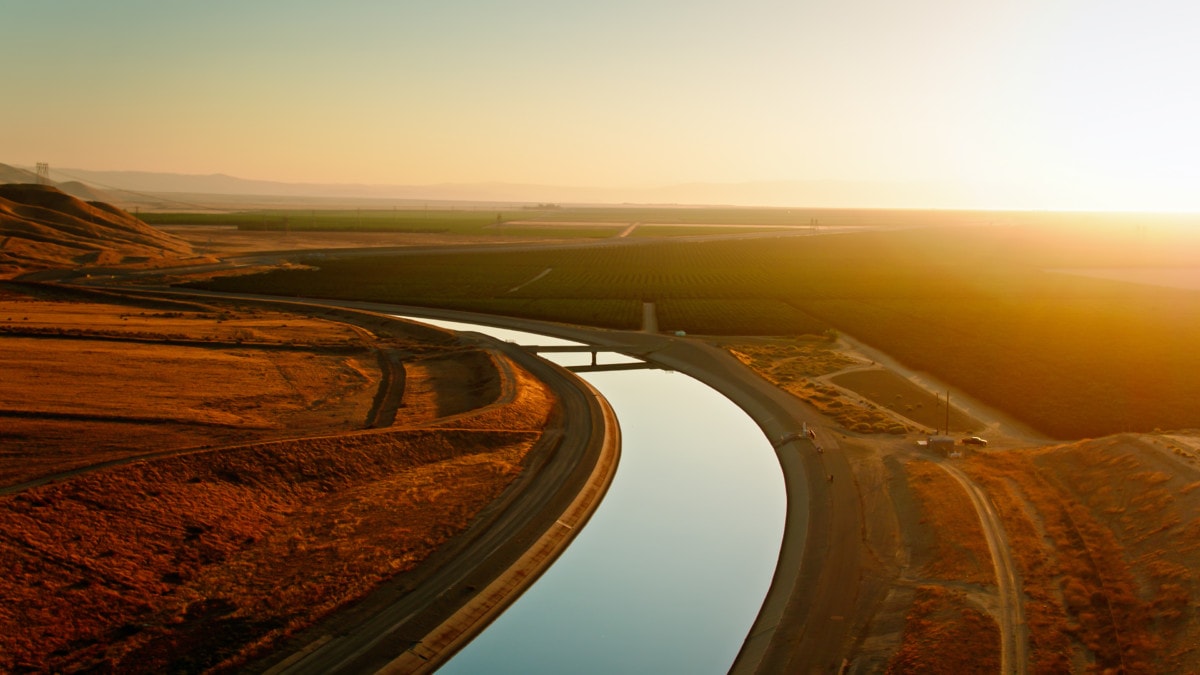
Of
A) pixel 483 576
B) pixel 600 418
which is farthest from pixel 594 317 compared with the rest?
pixel 483 576

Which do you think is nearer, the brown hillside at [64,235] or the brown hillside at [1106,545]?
the brown hillside at [1106,545]

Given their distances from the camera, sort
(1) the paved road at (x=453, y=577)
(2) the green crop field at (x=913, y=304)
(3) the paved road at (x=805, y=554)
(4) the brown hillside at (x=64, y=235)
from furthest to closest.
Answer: (4) the brown hillside at (x=64, y=235), (2) the green crop field at (x=913, y=304), (3) the paved road at (x=805, y=554), (1) the paved road at (x=453, y=577)

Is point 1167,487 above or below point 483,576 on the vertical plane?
above

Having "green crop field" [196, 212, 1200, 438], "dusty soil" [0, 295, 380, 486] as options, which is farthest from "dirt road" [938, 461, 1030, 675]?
"dusty soil" [0, 295, 380, 486]

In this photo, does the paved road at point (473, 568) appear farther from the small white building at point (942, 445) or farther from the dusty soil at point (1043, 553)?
the small white building at point (942, 445)

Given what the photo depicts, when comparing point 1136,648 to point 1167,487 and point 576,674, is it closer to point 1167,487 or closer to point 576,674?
point 1167,487

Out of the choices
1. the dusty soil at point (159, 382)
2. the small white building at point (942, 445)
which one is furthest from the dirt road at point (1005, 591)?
the dusty soil at point (159, 382)

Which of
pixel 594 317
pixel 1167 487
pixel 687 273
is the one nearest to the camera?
pixel 1167 487
